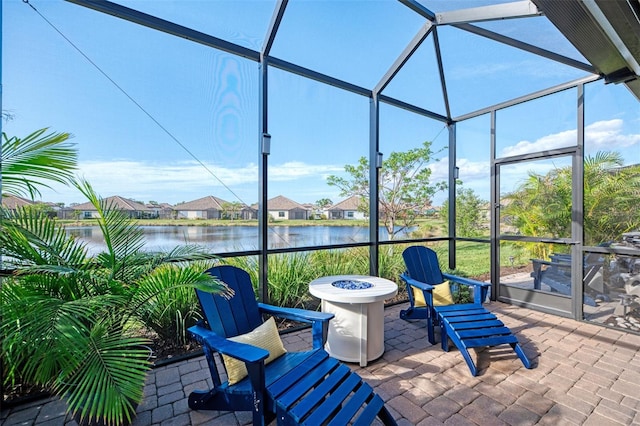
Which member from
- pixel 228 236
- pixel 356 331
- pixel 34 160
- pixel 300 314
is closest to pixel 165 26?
pixel 34 160

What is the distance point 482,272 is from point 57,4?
633 centimetres

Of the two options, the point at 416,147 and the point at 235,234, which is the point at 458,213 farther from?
the point at 235,234

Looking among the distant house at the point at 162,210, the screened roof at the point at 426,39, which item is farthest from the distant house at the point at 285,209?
the screened roof at the point at 426,39

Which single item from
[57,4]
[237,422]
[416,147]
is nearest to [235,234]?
[237,422]

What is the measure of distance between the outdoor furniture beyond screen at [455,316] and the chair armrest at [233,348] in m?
1.96

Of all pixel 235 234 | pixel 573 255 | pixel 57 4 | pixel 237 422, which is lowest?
pixel 237 422

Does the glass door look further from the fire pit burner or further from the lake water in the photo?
the fire pit burner

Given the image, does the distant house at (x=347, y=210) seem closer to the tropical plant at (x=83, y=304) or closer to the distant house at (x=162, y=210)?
the distant house at (x=162, y=210)

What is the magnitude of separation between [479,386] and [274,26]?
12.9 ft

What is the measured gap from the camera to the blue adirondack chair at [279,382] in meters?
1.67

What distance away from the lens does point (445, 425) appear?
6.50ft

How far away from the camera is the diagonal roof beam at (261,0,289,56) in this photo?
9.87 ft

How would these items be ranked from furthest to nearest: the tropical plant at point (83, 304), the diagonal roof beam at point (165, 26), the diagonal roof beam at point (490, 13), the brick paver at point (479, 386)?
the diagonal roof beam at point (490, 13) → the diagonal roof beam at point (165, 26) → the brick paver at point (479, 386) → the tropical plant at point (83, 304)

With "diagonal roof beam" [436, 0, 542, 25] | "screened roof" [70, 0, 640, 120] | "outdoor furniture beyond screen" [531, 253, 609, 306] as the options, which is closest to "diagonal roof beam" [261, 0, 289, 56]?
"screened roof" [70, 0, 640, 120]
